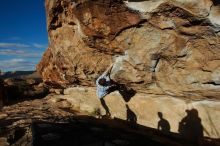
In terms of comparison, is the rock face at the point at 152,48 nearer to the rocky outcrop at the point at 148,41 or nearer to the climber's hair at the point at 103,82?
the rocky outcrop at the point at 148,41

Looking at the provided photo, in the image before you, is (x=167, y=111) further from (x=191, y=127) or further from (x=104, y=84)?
(x=104, y=84)

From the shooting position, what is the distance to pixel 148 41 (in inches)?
335

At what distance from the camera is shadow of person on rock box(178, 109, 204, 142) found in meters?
8.80

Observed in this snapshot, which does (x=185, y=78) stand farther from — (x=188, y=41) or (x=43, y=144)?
(x=43, y=144)

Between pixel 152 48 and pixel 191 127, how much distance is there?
3060 millimetres

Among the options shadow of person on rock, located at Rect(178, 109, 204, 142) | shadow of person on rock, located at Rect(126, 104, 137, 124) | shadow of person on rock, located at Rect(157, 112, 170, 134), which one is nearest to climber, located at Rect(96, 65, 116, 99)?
shadow of person on rock, located at Rect(126, 104, 137, 124)

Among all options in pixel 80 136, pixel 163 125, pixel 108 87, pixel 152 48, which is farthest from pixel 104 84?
pixel 80 136

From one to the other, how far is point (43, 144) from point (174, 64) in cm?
477

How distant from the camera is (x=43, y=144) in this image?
640 centimetres

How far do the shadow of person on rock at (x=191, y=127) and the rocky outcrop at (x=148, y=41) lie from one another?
2.39 feet

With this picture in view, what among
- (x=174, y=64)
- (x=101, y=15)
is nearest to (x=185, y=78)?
(x=174, y=64)

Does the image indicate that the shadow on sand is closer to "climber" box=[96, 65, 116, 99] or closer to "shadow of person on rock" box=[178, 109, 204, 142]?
"shadow of person on rock" box=[178, 109, 204, 142]

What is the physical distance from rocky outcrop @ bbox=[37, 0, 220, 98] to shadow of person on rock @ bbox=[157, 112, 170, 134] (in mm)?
1018

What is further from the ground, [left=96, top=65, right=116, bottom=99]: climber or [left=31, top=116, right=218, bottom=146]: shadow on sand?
[left=96, top=65, right=116, bottom=99]: climber
